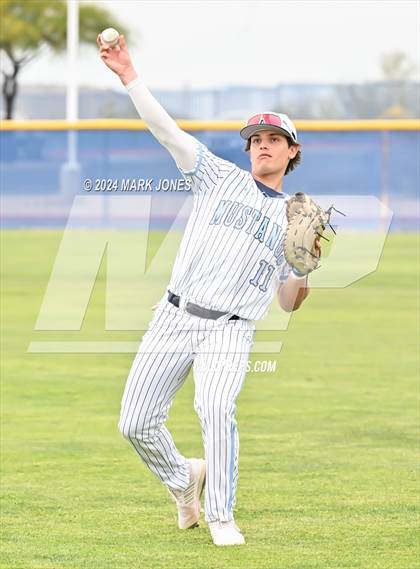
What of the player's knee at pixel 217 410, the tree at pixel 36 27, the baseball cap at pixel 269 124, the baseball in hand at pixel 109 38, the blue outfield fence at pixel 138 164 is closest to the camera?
the baseball in hand at pixel 109 38

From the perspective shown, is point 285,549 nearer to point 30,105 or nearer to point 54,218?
point 54,218

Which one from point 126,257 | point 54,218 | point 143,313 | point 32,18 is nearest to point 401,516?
point 143,313

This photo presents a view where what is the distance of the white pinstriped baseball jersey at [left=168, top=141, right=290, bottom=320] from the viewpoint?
19.5ft

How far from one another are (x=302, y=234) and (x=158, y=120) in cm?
71

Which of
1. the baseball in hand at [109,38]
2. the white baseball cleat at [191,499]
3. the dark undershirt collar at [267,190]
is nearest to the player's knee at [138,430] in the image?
the white baseball cleat at [191,499]

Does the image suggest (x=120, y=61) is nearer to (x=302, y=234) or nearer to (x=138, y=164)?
(x=302, y=234)

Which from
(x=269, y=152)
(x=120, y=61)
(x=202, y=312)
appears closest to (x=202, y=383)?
(x=202, y=312)

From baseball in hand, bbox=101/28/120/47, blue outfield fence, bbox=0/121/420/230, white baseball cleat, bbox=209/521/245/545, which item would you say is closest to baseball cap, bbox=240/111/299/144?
baseball in hand, bbox=101/28/120/47

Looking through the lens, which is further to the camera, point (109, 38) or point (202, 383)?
point (202, 383)

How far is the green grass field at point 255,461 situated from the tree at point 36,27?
35397 mm

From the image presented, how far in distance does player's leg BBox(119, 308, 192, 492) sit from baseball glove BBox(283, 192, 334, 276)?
19.7 inches

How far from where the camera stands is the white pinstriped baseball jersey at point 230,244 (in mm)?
5930

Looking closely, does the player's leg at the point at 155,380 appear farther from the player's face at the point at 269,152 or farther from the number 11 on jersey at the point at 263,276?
the player's face at the point at 269,152

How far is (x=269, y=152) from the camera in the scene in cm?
602
